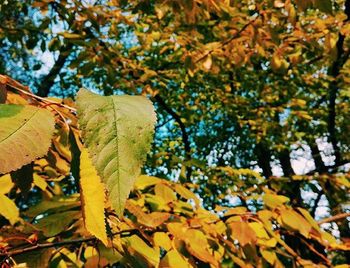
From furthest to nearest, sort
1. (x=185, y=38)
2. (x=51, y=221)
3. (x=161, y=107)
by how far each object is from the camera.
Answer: (x=161, y=107) → (x=185, y=38) → (x=51, y=221)

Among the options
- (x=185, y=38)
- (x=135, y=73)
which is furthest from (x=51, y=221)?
(x=135, y=73)

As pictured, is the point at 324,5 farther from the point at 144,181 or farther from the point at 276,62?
the point at 276,62

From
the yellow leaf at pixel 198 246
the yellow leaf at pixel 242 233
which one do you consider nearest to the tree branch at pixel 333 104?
the yellow leaf at pixel 242 233

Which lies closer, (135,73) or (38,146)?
(38,146)

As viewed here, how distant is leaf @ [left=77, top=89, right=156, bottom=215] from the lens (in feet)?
1.64

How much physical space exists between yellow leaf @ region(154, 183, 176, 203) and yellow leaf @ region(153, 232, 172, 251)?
52 centimetres

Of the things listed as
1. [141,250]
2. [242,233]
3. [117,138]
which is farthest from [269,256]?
[117,138]

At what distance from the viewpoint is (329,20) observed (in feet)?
10.5

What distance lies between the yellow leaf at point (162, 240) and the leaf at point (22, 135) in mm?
894

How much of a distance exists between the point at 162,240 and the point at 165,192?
0.58 m

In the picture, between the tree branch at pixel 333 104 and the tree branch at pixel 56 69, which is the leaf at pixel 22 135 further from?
the tree branch at pixel 333 104

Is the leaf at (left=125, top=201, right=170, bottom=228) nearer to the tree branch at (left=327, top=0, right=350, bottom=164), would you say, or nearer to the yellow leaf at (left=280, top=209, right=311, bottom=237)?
the yellow leaf at (left=280, top=209, right=311, bottom=237)

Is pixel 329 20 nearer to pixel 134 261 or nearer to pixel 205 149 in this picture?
pixel 134 261

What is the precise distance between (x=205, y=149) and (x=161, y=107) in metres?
2.01
